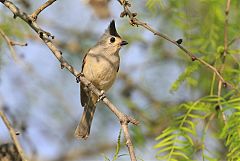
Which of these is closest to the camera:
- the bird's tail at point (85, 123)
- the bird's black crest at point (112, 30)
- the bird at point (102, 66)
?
the bird's tail at point (85, 123)

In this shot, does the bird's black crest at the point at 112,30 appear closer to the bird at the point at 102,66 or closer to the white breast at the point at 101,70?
the bird at the point at 102,66

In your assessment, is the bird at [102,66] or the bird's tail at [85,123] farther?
the bird at [102,66]

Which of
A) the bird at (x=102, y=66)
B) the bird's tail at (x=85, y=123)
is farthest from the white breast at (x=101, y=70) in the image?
the bird's tail at (x=85, y=123)

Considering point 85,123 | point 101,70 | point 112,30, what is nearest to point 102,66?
point 101,70

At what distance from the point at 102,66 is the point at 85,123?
2.07 feet

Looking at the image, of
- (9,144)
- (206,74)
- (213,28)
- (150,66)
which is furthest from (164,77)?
(9,144)

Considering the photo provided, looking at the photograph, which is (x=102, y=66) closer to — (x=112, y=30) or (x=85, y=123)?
(x=112, y=30)

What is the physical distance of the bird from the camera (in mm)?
4582

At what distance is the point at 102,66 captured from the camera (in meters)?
4.59

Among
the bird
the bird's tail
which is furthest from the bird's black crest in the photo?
the bird's tail

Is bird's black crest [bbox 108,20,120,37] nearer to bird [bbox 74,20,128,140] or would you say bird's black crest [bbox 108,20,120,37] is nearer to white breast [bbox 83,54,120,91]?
bird [bbox 74,20,128,140]

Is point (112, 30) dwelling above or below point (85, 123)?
above

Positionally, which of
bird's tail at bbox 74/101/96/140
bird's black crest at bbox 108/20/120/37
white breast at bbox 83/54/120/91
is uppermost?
bird's black crest at bbox 108/20/120/37

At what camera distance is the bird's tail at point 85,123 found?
395 cm
